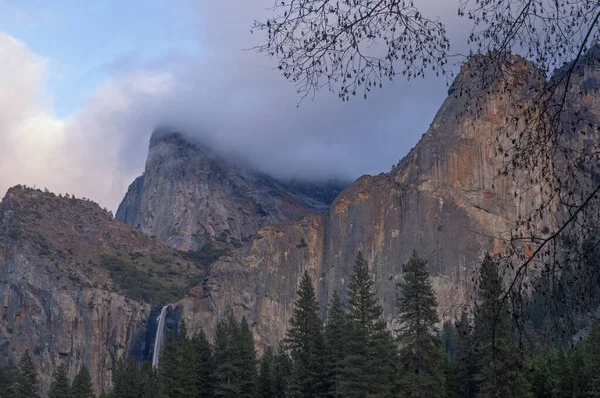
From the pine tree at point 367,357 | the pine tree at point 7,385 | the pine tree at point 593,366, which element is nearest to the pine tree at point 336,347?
the pine tree at point 367,357

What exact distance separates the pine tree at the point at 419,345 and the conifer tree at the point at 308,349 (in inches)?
365

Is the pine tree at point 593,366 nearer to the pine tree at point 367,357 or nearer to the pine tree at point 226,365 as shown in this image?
the pine tree at point 367,357

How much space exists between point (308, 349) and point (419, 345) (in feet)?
47.9

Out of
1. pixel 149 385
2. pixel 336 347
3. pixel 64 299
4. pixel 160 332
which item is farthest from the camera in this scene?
pixel 64 299

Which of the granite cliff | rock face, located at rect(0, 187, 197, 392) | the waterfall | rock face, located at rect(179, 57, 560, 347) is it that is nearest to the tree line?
rock face, located at rect(179, 57, 560, 347)

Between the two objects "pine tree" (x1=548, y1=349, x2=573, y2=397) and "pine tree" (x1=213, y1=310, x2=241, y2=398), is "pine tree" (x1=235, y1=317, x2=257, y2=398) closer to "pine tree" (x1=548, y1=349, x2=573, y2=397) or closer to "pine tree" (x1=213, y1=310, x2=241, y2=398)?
"pine tree" (x1=213, y1=310, x2=241, y2=398)

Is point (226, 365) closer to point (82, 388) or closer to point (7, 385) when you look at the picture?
point (82, 388)

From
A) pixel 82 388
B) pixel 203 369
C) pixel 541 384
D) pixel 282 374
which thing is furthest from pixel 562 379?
pixel 82 388

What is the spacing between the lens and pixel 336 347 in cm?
5150

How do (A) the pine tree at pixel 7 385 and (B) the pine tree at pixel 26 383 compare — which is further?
(A) the pine tree at pixel 7 385

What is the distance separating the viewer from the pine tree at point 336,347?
48156 millimetres

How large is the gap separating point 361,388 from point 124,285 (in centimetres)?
10705

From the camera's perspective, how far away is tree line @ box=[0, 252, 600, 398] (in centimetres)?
4322

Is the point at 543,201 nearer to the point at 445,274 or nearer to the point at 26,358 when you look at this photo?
the point at 26,358
